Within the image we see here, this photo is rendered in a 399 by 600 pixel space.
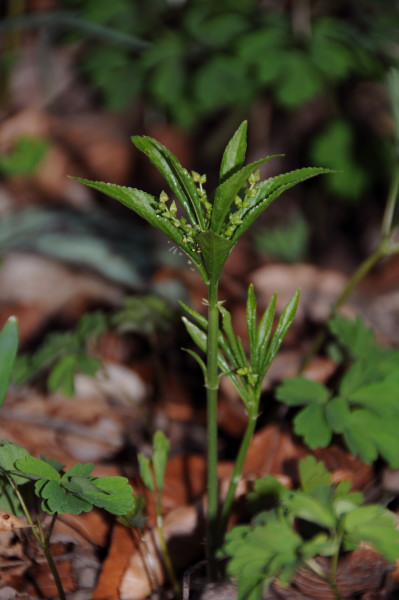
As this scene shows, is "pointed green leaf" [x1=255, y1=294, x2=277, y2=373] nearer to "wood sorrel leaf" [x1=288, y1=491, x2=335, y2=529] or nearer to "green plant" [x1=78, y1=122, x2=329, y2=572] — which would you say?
"green plant" [x1=78, y1=122, x2=329, y2=572]

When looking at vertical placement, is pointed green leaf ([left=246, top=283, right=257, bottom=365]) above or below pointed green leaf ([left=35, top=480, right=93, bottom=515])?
above

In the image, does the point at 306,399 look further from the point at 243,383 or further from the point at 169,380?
the point at 169,380

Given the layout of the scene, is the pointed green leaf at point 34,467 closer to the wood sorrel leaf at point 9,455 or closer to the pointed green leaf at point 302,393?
the wood sorrel leaf at point 9,455

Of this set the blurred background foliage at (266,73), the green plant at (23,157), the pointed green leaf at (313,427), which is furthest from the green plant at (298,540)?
the green plant at (23,157)

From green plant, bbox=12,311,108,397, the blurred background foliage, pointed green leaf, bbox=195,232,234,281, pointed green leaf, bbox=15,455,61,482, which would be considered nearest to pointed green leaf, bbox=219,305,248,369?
pointed green leaf, bbox=195,232,234,281

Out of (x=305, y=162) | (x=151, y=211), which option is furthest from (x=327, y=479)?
(x=305, y=162)

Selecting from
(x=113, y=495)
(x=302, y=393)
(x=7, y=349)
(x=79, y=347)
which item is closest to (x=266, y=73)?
(x=79, y=347)

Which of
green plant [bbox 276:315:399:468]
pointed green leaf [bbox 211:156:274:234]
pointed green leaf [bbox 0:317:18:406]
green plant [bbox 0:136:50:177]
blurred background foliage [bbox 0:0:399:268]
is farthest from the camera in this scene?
green plant [bbox 0:136:50:177]

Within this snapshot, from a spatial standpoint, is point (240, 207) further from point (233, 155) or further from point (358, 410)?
point (358, 410)
